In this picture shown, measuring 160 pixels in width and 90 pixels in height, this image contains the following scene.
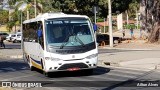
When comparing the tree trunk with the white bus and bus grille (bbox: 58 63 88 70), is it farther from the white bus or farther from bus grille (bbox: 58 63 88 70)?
bus grille (bbox: 58 63 88 70)

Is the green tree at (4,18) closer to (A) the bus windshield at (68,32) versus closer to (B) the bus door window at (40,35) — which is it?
(B) the bus door window at (40,35)

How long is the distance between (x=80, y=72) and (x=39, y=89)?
17.3 ft

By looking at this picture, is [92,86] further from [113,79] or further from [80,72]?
[80,72]

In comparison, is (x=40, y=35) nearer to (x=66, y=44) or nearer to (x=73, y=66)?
(x=66, y=44)

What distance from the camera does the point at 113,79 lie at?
613 inches

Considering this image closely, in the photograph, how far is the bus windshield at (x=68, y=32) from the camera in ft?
55.3

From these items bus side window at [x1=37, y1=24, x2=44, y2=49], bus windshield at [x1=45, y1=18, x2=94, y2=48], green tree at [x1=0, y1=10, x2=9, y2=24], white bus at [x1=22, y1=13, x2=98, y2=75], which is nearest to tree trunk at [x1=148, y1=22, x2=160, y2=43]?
white bus at [x1=22, y1=13, x2=98, y2=75]

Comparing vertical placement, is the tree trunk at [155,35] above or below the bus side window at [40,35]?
below

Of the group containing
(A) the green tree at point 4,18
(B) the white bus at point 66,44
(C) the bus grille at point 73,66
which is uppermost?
(B) the white bus at point 66,44

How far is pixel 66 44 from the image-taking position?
16.7 m

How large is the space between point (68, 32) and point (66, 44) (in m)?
0.73

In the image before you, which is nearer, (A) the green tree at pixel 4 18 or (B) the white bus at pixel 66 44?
(B) the white bus at pixel 66 44

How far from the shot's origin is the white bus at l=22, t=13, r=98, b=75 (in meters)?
16.6

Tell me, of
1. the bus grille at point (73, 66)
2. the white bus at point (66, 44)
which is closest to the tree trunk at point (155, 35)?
the white bus at point (66, 44)
